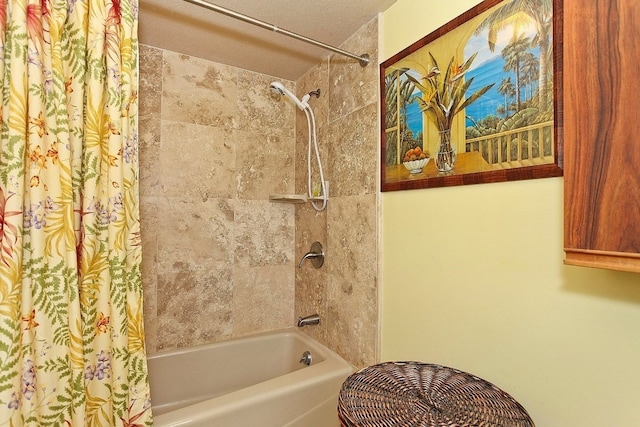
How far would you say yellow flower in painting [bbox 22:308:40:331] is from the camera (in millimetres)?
886

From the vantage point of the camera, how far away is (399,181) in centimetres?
130

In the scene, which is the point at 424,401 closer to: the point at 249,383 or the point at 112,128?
the point at 112,128

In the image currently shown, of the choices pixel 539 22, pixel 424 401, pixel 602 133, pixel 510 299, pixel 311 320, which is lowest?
pixel 311 320

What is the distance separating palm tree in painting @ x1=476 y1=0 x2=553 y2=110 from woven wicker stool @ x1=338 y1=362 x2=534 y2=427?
79cm

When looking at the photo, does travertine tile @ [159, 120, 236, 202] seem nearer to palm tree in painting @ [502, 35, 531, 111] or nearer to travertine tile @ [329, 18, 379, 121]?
travertine tile @ [329, 18, 379, 121]

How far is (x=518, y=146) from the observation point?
35.8 inches

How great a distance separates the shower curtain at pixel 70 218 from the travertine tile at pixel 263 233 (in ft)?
3.04

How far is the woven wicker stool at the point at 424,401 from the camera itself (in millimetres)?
762

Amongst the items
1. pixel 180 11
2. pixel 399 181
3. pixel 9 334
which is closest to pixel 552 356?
pixel 399 181

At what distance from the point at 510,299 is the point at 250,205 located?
5.03 feet

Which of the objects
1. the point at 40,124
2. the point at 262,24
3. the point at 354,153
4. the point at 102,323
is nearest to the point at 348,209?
the point at 354,153

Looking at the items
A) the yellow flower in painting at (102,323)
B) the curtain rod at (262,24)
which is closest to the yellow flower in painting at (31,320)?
the yellow flower in painting at (102,323)

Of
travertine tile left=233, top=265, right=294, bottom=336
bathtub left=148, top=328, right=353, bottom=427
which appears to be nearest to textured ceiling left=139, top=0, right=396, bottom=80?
travertine tile left=233, top=265, right=294, bottom=336

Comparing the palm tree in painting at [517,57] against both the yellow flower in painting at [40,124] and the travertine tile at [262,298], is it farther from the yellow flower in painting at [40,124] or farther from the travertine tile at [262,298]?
the travertine tile at [262,298]
